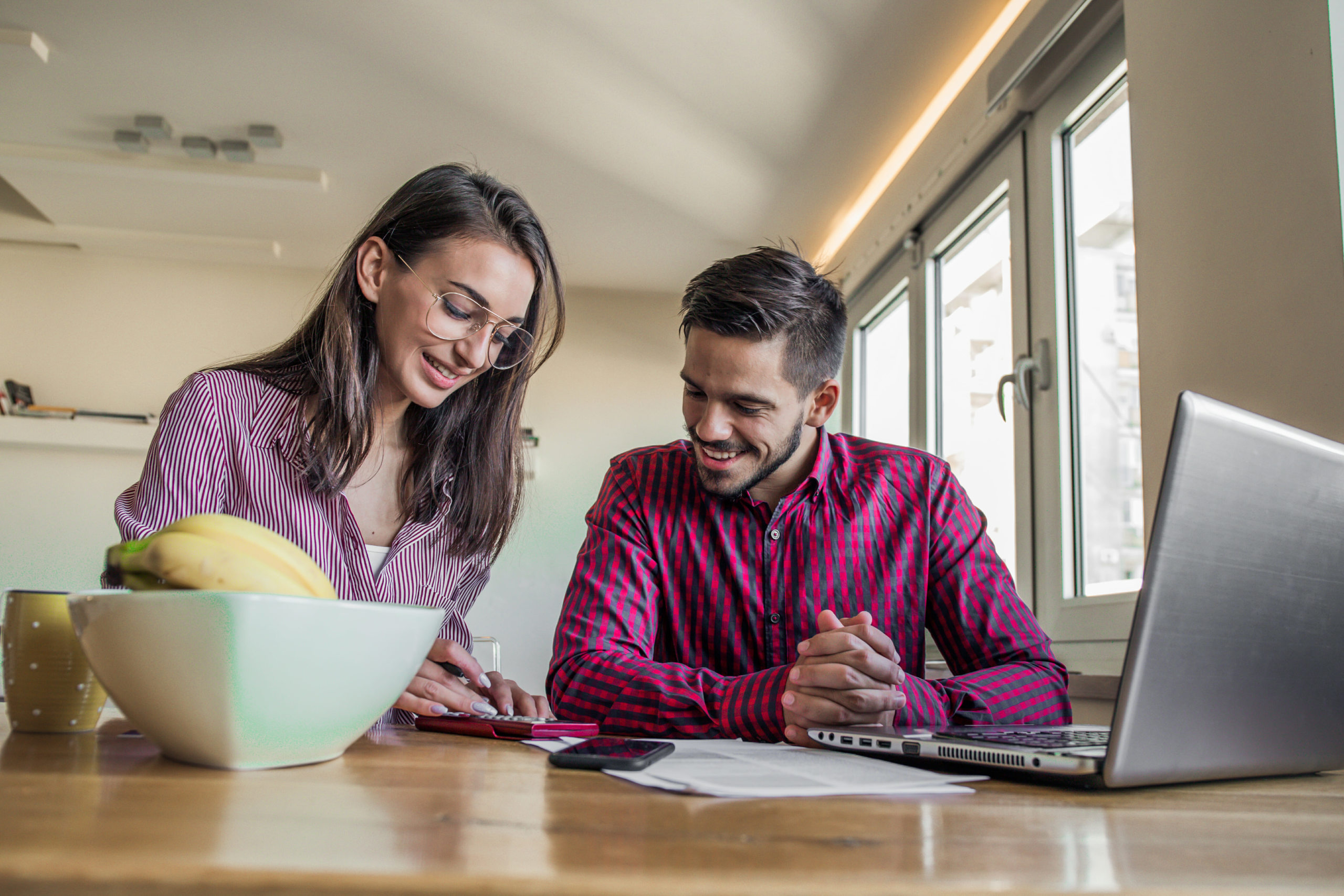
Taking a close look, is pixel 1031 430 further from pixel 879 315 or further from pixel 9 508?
pixel 9 508

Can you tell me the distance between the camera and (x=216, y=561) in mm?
565

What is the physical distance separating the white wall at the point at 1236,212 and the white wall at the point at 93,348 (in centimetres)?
428

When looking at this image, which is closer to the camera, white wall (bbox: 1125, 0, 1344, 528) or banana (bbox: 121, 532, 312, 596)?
banana (bbox: 121, 532, 312, 596)

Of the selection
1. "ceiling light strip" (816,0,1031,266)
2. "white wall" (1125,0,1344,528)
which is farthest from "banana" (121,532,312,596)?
"ceiling light strip" (816,0,1031,266)

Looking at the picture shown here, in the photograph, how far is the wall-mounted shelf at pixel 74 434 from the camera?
450 centimetres

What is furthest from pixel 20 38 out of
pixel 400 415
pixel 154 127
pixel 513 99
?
pixel 400 415

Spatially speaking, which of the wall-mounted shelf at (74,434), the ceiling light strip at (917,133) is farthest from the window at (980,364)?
the wall-mounted shelf at (74,434)

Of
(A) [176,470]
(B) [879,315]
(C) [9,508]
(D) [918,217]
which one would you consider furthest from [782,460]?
(C) [9,508]

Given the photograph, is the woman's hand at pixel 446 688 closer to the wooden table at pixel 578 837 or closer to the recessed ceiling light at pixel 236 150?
the wooden table at pixel 578 837

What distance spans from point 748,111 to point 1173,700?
293 cm

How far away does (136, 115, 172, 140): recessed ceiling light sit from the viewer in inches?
135

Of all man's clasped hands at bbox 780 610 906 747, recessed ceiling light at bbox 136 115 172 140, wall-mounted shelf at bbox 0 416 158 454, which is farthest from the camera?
wall-mounted shelf at bbox 0 416 158 454

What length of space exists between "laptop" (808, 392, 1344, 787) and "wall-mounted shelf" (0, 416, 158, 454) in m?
4.76

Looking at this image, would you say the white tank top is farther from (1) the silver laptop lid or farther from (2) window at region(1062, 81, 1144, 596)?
(2) window at region(1062, 81, 1144, 596)
